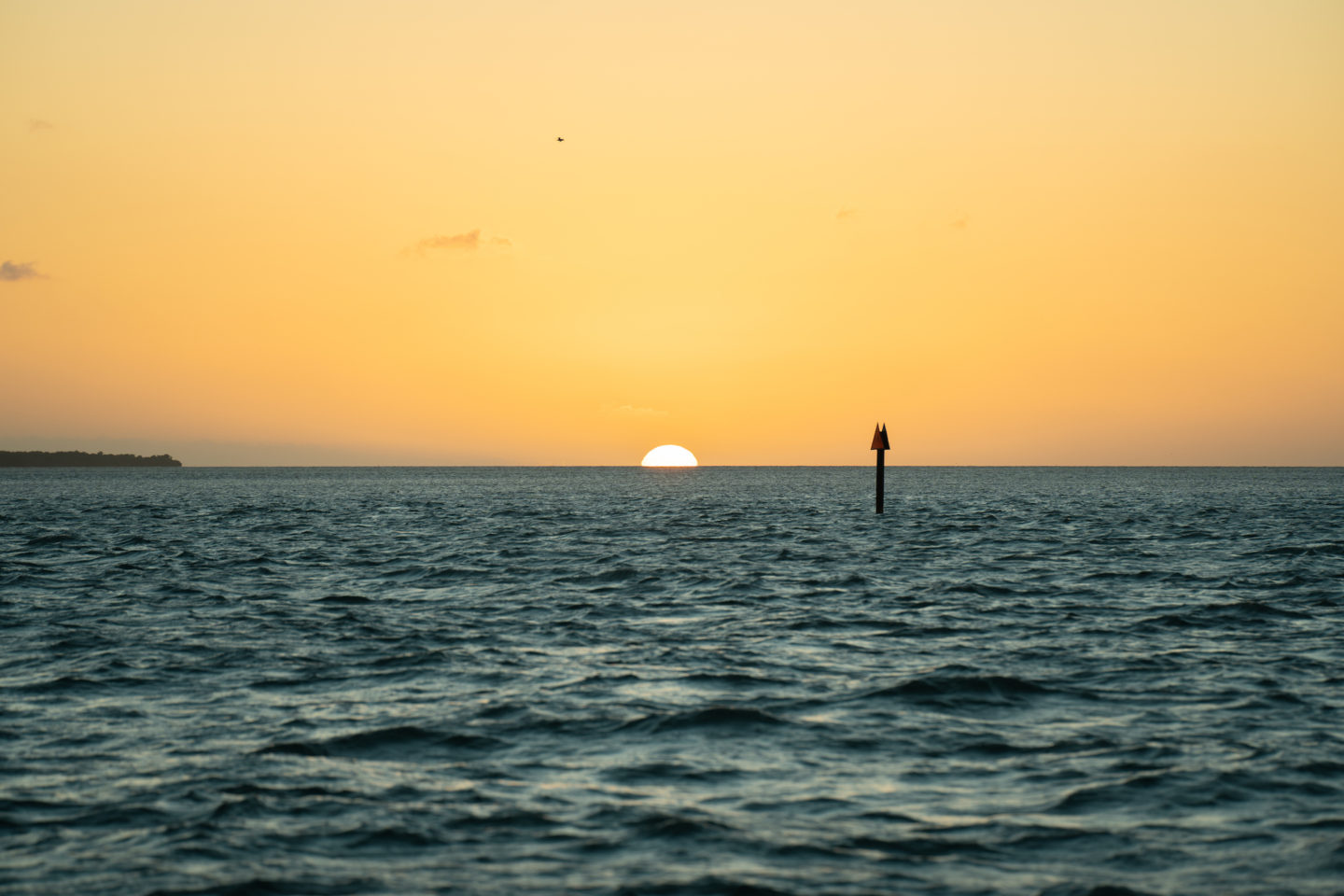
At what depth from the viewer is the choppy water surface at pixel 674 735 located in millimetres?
8062

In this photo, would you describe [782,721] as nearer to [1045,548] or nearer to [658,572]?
[658,572]

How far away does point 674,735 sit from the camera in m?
11.7

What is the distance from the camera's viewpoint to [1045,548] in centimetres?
3678

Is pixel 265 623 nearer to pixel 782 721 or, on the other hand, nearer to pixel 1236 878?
pixel 782 721

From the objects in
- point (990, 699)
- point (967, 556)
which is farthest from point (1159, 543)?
point (990, 699)

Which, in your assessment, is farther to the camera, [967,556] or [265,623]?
[967,556]

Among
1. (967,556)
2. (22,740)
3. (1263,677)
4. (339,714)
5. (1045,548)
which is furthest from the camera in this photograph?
(1045,548)

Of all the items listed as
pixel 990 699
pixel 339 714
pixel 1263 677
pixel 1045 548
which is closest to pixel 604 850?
pixel 339 714

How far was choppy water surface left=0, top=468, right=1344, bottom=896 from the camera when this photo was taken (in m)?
8.06

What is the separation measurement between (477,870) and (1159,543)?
36135mm

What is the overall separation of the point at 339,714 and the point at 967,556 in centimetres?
2466

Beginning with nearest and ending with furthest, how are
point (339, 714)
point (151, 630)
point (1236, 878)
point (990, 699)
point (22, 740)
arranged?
point (1236, 878), point (22, 740), point (339, 714), point (990, 699), point (151, 630)

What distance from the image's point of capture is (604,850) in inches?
325

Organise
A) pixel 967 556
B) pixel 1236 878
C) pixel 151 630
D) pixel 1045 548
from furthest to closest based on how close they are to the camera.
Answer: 1. pixel 1045 548
2. pixel 967 556
3. pixel 151 630
4. pixel 1236 878
